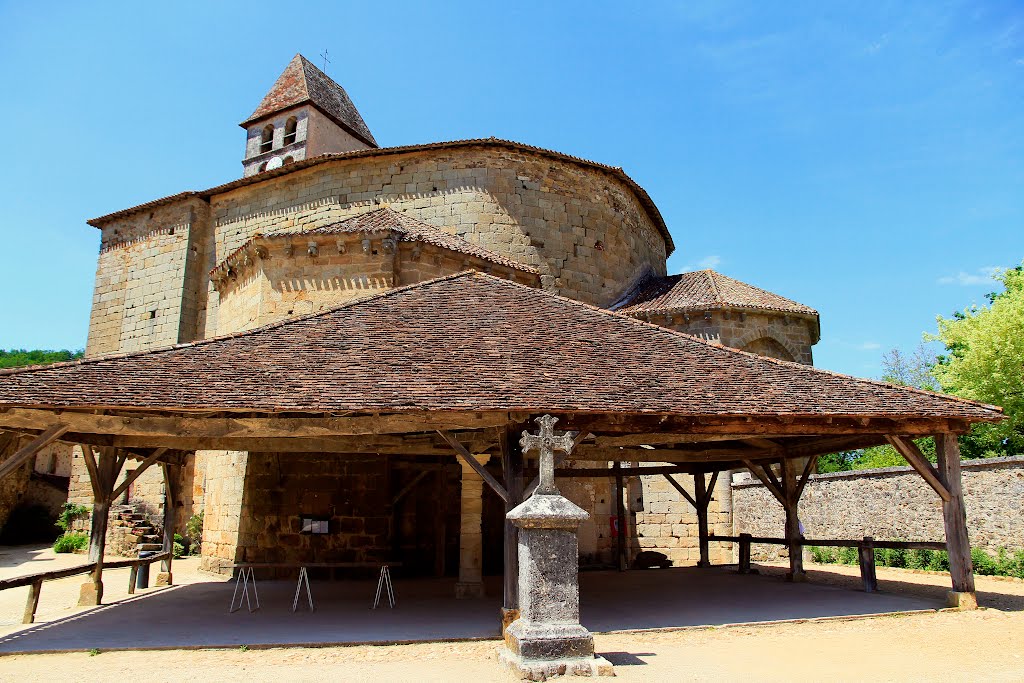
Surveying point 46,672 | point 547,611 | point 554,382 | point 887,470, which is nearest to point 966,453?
point 887,470

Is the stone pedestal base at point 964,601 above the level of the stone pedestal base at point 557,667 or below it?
above

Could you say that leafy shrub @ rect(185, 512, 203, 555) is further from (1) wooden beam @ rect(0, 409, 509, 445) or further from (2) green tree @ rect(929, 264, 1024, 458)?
(2) green tree @ rect(929, 264, 1024, 458)

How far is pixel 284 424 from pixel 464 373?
74.0 inches

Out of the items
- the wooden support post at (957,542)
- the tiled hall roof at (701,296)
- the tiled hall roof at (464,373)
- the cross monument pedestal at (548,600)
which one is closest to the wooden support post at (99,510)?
the tiled hall roof at (464,373)

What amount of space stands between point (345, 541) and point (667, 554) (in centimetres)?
792

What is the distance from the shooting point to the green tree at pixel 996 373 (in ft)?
53.9

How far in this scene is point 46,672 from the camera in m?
5.51

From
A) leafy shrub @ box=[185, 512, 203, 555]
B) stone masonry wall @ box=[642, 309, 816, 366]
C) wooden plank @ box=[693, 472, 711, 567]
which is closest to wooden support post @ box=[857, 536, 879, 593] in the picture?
wooden plank @ box=[693, 472, 711, 567]

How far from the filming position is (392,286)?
38.9 ft

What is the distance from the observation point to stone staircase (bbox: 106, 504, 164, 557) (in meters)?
15.1

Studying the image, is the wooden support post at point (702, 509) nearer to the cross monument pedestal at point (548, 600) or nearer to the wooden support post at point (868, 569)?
the wooden support post at point (868, 569)

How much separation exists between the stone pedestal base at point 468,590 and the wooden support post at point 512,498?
296 cm

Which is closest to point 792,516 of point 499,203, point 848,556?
point 848,556

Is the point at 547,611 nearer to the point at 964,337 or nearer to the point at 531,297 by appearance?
the point at 531,297
